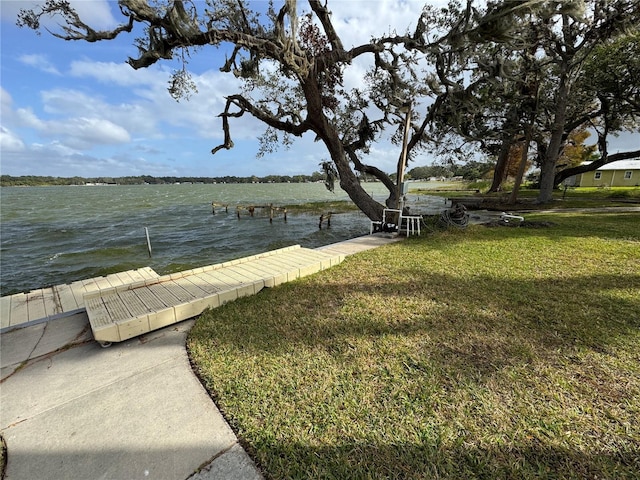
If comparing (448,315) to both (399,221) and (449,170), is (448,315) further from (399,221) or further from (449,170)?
(449,170)

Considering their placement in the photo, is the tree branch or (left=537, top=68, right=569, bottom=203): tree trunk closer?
the tree branch

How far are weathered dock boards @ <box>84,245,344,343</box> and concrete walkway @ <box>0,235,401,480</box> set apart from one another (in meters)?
0.22

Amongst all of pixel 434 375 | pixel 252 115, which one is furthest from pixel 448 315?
pixel 252 115

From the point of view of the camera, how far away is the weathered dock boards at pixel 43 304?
11.0 feet

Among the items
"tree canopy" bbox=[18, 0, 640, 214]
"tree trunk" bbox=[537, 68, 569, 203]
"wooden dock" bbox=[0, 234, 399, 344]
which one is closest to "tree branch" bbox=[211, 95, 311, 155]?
"tree canopy" bbox=[18, 0, 640, 214]

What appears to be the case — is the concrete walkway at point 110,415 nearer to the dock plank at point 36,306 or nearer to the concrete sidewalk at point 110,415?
the concrete sidewalk at point 110,415

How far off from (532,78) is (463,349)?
52.2 ft

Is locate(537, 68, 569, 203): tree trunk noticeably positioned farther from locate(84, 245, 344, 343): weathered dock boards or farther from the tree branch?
locate(84, 245, 344, 343): weathered dock boards

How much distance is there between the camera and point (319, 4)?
7.34 metres

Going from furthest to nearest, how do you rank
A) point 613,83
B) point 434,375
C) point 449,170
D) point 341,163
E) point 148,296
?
point 449,170 < point 613,83 < point 341,163 < point 148,296 < point 434,375

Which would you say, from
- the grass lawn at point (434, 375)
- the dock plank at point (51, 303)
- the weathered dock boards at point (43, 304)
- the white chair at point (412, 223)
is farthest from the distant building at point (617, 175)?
the dock plank at point (51, 303)

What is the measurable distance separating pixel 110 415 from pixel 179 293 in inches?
69.3

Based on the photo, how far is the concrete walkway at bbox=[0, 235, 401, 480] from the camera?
155 cm

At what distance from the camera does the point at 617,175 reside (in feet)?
101
